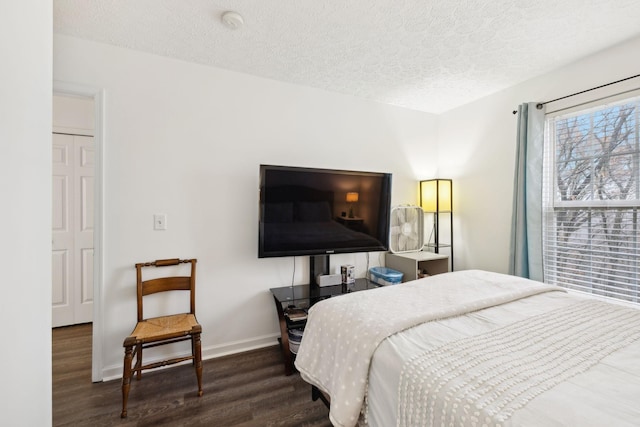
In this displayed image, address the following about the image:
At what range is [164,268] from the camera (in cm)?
222

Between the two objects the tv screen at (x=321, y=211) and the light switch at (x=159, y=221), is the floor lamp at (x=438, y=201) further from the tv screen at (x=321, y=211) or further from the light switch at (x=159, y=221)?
the light switch at (x=159, y=221)

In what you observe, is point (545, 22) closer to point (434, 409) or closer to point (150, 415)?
point (434, 409)

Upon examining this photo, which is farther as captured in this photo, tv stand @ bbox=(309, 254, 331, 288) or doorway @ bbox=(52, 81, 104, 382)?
tv stand @ bbox=(309, 254, 331, 288)

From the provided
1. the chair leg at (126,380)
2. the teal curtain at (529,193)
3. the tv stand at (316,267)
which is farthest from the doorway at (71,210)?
the teal curtain at (529,193)

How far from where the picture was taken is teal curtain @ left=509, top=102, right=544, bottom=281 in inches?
93.9

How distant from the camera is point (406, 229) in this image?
3.18m

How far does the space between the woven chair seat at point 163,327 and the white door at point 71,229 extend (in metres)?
1.58

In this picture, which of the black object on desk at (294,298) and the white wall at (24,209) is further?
the black object on desk at (294,298)

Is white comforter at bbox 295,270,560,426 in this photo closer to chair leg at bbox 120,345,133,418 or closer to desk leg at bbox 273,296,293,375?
desk leg at bbox 273,296,293,375

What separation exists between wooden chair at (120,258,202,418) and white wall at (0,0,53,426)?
898 millimetres

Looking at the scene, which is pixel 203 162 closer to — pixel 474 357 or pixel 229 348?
pixel 229 348

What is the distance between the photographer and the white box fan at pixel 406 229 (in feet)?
10.3

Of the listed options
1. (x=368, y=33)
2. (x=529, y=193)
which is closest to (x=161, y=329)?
(x=368, y=33)

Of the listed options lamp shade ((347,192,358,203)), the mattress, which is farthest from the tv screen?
the mattress
